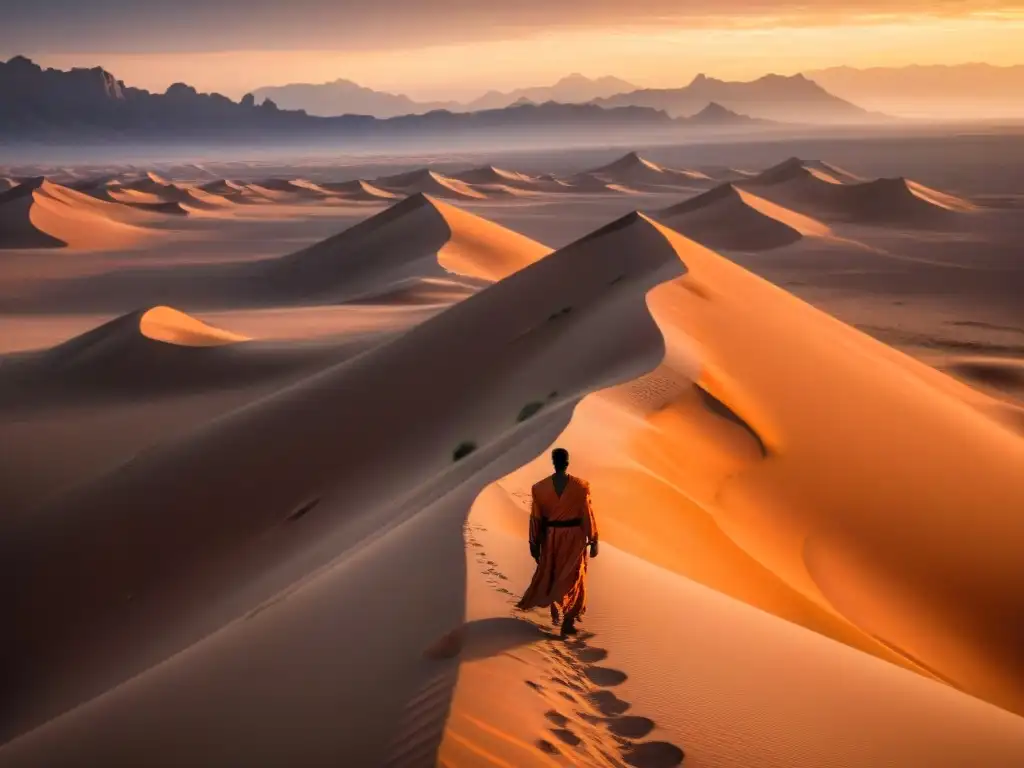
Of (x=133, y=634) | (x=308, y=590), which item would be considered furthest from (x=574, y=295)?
(x=308, y=590)

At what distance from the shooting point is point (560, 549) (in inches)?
211

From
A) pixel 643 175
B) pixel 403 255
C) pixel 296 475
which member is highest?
pixel 296 475

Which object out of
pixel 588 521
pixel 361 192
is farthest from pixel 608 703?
pixel 361 192

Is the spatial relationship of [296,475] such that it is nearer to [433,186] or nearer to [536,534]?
[536,534]

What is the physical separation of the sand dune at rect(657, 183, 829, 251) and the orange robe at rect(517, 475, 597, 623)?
44.7 meters

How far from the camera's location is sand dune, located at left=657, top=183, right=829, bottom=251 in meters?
49.6

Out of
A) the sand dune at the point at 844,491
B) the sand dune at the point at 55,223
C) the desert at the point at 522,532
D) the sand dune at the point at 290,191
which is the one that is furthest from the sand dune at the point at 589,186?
the sand dune at the point at 844,491

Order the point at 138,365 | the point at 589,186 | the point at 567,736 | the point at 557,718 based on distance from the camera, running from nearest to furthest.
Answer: the point at 567,736 < the point at 557,718 < the point at 138,365 < the point at 589,186

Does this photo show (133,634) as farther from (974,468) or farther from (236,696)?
(974,468)

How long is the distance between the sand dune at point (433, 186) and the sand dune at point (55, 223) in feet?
79.4

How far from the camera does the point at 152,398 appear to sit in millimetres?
19781

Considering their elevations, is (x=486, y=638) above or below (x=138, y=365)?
above

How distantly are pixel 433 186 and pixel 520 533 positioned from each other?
8185 cm

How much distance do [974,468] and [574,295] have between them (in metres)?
7.56
